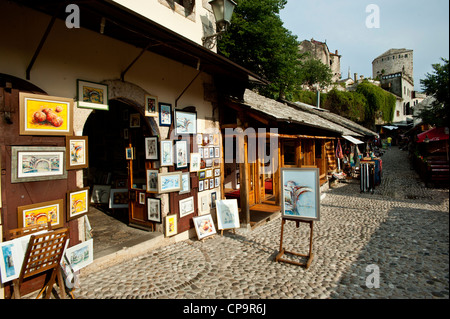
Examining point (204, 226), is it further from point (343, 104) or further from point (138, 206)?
point (343, 104)

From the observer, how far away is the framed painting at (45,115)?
3354mm

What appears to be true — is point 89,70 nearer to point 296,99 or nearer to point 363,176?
point 363,176

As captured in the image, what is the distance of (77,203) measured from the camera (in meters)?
3.94

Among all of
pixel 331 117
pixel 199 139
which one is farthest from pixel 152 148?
pixel 331 117

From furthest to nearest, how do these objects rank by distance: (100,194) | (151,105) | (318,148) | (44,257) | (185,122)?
(318,148) → (100,194) → (185,122) → (151,105) → (44,257)

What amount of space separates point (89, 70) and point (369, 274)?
5671 mm

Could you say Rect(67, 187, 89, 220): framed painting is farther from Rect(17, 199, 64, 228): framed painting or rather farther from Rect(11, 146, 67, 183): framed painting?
Rect(11, 146, 67, 183): framed painting

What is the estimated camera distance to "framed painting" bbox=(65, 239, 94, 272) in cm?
374

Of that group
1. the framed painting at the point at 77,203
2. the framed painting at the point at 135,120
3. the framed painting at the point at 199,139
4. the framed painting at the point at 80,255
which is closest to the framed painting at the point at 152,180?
the framed painting at the point at 135,120

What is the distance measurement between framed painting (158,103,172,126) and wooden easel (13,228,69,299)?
2.75 m

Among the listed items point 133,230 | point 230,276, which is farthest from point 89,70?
point 230,276

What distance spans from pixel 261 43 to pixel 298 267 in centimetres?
1263

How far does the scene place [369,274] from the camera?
4.21 metres

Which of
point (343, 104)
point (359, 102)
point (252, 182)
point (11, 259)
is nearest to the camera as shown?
point (11, 259)
